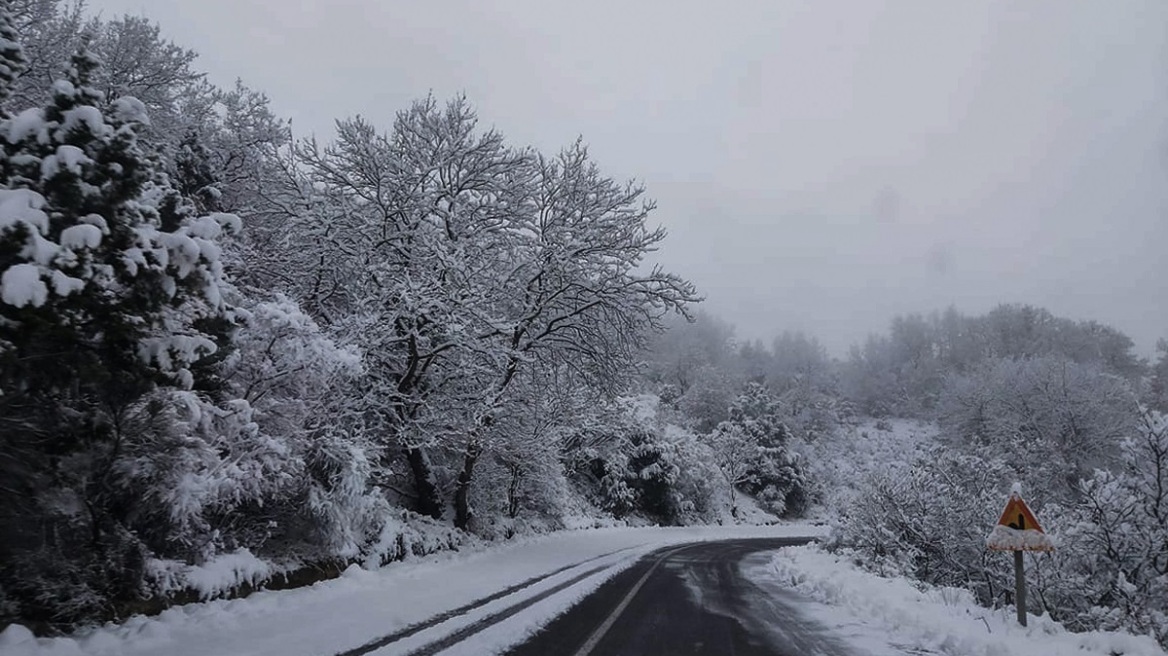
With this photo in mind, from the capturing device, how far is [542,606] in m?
10.0

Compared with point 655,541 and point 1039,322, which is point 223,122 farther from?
point 1039,322

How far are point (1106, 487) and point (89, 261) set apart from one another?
14.7 metres

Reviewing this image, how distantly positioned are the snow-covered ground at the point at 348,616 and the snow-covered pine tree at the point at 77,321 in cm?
50

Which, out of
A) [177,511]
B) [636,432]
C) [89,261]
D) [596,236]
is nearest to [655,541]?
[636,432]

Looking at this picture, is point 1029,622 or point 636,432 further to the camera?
point 636,432

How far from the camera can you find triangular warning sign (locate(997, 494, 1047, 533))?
8352mm

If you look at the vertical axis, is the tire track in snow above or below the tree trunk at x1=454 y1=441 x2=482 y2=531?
below

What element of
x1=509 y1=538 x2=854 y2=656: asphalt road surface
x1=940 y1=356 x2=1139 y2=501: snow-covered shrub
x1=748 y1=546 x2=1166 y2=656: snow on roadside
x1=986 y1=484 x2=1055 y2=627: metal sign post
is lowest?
x1=509 y1=538 x2=854 y2=656: asphalt road surface

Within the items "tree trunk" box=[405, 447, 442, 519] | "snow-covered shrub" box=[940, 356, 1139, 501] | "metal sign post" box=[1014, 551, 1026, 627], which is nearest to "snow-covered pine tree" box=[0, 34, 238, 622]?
"metal sign post" box=[1014, 551, 1026, 627]

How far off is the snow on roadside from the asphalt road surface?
62 centimetres

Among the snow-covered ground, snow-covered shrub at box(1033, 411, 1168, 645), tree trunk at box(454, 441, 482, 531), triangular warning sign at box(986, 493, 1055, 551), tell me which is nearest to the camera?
the snow-covered ground

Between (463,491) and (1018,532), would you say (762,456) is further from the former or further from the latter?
(1018,532)

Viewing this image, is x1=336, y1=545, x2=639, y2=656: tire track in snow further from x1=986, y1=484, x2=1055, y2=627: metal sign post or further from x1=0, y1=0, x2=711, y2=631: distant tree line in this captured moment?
x1=986, y1=484, x2=1055, y2=627: metal sign post

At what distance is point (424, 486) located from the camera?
58.5ft
